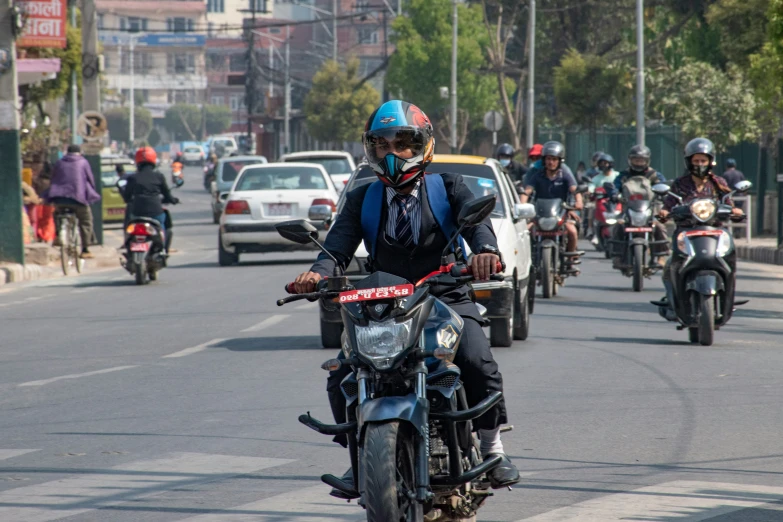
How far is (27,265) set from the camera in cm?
2352

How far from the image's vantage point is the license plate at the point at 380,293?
5285 millimetres

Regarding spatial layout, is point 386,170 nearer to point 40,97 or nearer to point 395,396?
point 395,396

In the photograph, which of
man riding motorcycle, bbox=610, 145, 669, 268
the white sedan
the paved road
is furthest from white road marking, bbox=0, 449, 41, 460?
the white sedan

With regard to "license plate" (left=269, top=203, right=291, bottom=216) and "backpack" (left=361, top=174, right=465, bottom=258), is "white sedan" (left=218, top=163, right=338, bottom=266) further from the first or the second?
"backpack" (left=361, top=174, right=465, bottom=258)

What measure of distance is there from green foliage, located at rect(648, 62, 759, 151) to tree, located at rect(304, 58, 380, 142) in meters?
40.2

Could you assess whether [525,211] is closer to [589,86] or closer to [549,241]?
[549,241]

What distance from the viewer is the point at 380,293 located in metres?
5.29

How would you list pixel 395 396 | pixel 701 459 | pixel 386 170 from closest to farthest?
1. pixel 395 396
2. pixel 386 170
3. pixel 701 459

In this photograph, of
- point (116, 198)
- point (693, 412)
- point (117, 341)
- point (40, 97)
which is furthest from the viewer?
point (116, 198)

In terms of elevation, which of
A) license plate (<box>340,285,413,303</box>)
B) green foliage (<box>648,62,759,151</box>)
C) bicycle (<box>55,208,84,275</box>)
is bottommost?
bicycle (<box>55,208,84,275</box>)

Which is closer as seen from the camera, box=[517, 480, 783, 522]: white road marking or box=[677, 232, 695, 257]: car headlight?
box=[517, 480, 783, 522]: white road marking

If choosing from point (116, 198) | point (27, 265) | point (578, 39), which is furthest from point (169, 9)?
point (27, 265)

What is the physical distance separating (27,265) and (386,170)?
1854 centimetres

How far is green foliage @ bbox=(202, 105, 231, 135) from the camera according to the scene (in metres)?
160
